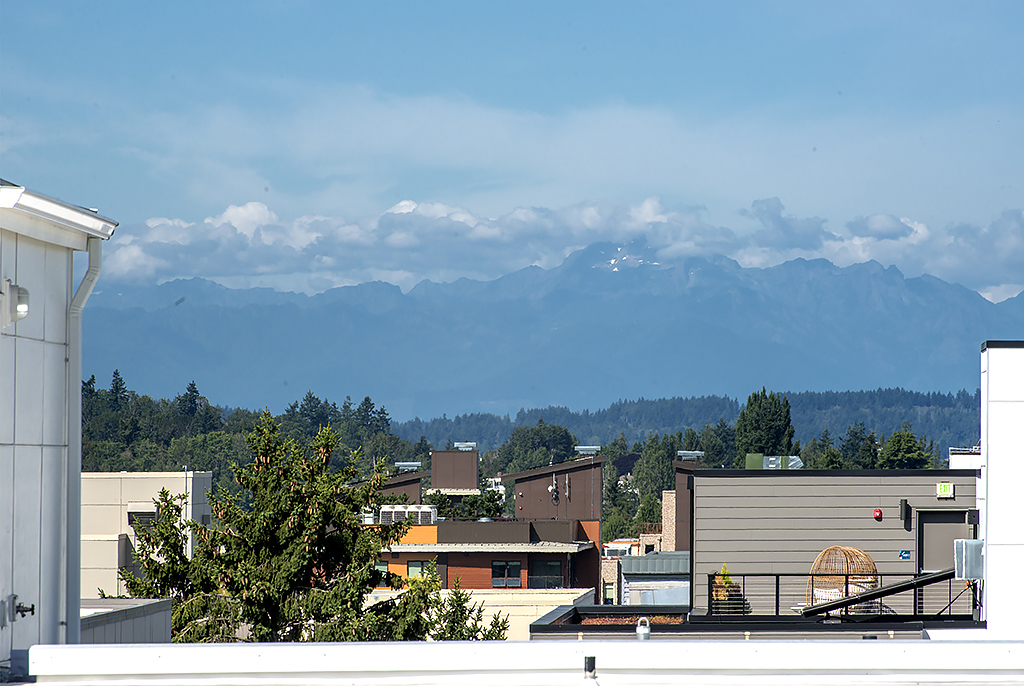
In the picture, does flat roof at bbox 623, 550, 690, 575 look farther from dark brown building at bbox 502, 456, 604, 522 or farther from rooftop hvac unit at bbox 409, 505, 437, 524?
dark brown building at bbox 502, 456, 604, 522

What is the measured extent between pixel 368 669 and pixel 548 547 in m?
36.9

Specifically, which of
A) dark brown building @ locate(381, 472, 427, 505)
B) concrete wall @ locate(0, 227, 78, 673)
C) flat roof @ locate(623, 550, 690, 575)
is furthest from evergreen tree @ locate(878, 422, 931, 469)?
concrete wall @ locate(0, 227, 78, 673)

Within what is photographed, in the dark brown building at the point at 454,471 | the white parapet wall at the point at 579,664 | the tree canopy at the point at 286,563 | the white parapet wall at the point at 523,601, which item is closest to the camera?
the white parapet wall at the point at 579,664

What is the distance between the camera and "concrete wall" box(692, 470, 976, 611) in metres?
21.1

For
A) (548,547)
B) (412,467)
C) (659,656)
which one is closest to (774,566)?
(659,656)

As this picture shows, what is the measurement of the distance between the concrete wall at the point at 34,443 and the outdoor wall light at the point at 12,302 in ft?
0.14

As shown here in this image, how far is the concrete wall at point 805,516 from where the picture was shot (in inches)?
832

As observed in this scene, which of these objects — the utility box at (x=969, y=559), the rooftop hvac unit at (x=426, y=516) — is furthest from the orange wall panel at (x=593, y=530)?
the utility box at (x=969, y=559)

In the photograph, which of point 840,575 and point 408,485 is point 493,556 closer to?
point 840,575

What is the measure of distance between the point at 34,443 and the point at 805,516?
16.6 meters

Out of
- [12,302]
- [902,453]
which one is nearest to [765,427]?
[902,453]

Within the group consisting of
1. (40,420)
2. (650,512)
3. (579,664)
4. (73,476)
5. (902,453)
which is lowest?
(650,512)

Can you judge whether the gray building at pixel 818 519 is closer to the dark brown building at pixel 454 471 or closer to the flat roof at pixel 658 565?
the flat roof at pixel 658 565

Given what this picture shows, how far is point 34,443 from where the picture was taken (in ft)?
24.7
